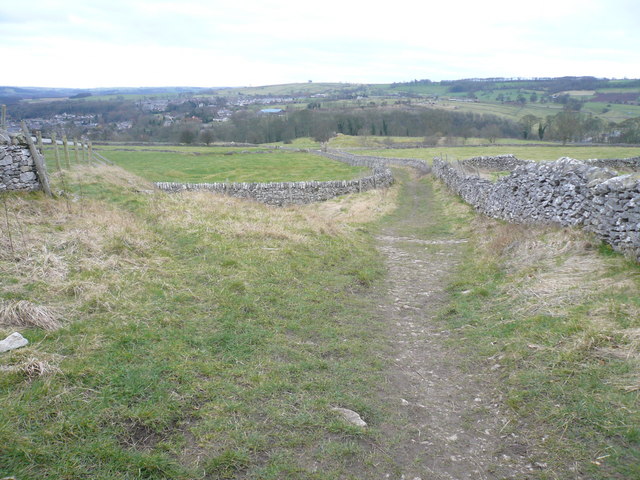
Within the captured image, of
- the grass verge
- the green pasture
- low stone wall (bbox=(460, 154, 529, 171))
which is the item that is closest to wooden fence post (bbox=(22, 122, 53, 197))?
the grass verge

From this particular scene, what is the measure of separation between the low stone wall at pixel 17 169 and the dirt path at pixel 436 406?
484 inches

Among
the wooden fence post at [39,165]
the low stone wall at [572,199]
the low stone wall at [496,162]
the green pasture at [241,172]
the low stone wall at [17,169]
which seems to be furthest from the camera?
the low stone wall at [496,162]

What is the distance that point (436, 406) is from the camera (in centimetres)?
562

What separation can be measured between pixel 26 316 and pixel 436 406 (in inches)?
234

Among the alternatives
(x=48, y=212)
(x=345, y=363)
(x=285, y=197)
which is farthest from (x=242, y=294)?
(x=285, y=197)

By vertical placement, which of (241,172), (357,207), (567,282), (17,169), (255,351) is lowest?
(357,207)

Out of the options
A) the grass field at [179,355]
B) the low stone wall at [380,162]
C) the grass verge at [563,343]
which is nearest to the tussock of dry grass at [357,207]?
the grass field at [179,355]

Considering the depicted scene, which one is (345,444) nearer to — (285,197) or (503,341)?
(503,341)

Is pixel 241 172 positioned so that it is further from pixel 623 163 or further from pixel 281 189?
pixel 623 163

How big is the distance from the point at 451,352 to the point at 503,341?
87 cm

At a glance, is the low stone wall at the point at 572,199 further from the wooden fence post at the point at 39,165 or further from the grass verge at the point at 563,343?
the wooden fence post at the point at 39,165

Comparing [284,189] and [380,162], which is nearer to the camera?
[284,189]

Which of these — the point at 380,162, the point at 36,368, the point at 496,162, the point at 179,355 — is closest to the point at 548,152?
the point at 496,162

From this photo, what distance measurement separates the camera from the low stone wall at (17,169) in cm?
1339
